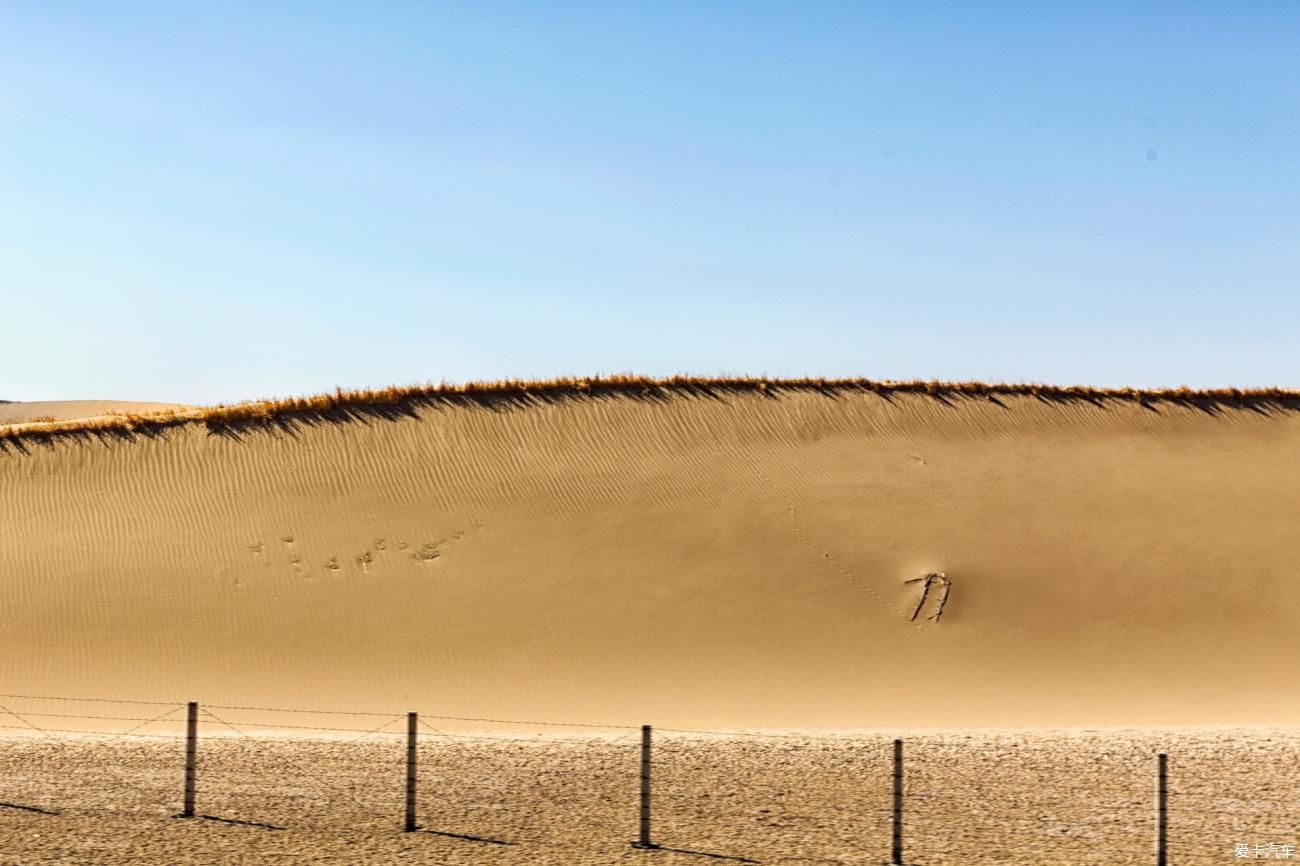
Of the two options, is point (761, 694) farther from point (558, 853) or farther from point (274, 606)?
point (558, 853)

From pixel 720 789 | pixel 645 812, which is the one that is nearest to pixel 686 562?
pixel 720 789

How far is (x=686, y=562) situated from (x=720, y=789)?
33.0 ft

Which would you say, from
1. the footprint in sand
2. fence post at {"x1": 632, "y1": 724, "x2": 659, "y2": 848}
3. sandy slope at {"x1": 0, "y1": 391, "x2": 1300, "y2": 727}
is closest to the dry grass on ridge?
sandy slope at {"x1": 0, "y1": 391, "x2": 1300, "y2": 727}

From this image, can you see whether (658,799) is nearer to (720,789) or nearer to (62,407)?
(720,789)

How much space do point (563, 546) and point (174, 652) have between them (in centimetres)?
611

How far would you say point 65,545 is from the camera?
69.9 feet

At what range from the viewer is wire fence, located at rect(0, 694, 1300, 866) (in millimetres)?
9328

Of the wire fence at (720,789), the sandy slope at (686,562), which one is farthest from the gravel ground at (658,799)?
the sandy slope at (686,562)

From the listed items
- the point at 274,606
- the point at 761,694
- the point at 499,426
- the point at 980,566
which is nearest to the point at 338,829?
the point at 761,694

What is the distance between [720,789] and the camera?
11.0m

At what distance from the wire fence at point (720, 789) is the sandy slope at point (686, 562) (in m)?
3.23

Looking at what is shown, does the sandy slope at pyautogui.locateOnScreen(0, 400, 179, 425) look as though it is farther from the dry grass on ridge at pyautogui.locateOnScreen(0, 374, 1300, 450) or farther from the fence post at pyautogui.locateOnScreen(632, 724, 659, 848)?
the fence post at pyautogui.locateOnScreen(632, 724, 659, 848)

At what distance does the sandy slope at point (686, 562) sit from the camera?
58.7 feet

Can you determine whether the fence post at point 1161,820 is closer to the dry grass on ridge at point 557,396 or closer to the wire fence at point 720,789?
the wire fence at point 720,789
